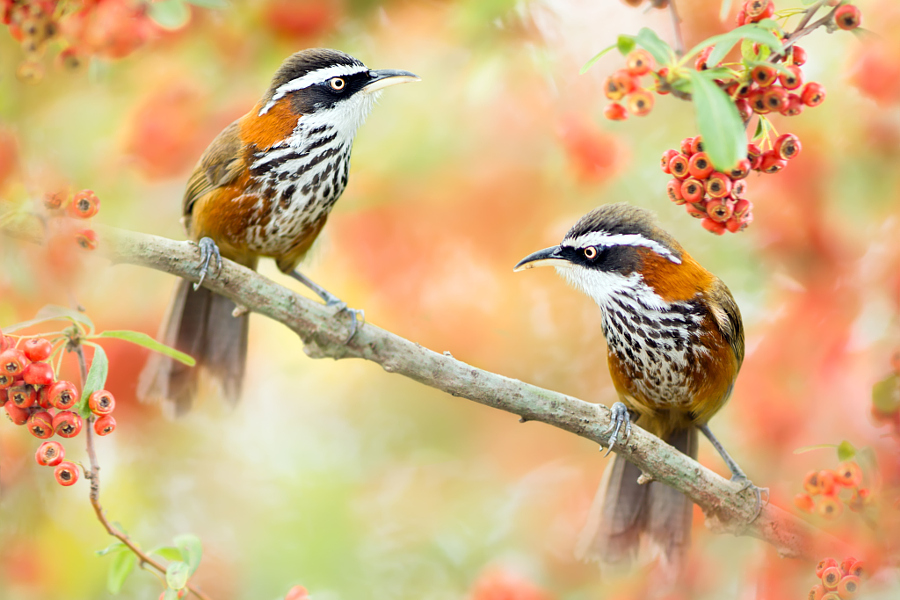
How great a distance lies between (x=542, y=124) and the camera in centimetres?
406

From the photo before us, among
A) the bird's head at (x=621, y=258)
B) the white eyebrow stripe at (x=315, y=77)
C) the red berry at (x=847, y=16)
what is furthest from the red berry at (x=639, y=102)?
the white eyebrow stripe at (x=315, y=77)

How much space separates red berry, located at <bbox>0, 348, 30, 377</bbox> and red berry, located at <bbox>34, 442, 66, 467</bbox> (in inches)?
7.3

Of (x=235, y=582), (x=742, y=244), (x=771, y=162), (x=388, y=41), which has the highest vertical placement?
(x=388, y=41)

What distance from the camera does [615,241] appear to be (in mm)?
2422

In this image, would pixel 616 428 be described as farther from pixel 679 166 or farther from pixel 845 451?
pixel 679 166

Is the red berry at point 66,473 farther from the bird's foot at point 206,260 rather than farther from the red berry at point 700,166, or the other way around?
the red berry at point 700,166

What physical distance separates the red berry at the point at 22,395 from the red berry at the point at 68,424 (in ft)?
0.25

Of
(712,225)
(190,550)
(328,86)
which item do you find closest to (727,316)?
(712,225)

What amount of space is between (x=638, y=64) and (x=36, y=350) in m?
1.57

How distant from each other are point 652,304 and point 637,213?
296 millimetres

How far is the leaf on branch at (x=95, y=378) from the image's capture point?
73.5 inches

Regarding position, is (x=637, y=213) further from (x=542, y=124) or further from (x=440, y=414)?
(x=440, y=414)

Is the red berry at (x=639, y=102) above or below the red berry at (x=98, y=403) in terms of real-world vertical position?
above

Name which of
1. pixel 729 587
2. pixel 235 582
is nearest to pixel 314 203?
pixel 235 582
